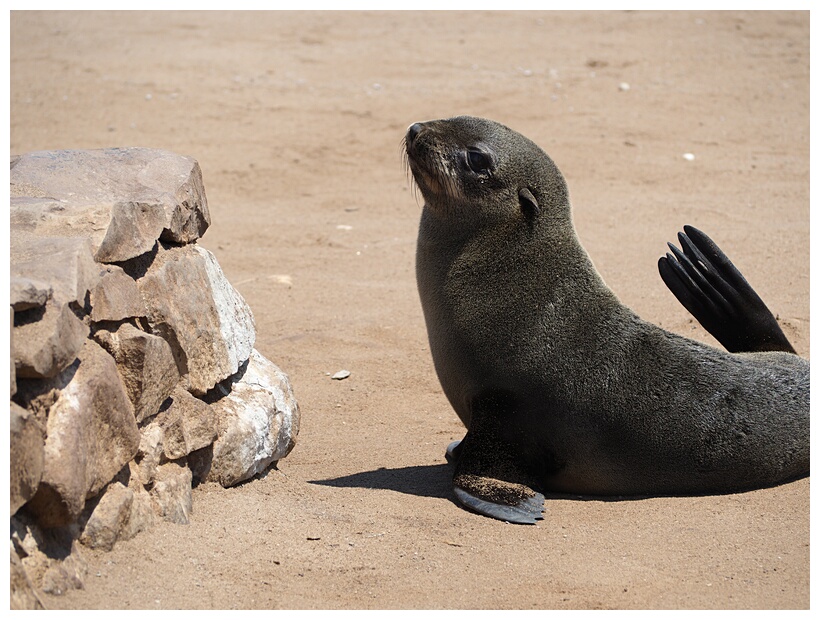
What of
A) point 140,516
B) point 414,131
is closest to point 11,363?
point 140,516

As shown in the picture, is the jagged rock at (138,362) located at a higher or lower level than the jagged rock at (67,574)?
higher

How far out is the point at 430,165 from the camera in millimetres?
5191

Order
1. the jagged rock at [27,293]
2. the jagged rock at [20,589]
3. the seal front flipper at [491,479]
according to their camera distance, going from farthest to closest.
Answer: the seal front flipper at [491,479] → the jagged rock at [27,293] → the jagged rock at [20,589]

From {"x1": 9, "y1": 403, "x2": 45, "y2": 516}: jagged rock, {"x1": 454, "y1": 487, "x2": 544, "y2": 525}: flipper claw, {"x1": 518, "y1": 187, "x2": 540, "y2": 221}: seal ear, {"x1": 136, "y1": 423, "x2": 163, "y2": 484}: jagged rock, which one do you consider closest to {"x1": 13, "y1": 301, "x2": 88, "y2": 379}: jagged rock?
{"x1": 9, "y1": 403, "x2": 45, "y2": 516}: jagged rock

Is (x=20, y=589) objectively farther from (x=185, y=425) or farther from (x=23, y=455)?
(x=185, y=425)

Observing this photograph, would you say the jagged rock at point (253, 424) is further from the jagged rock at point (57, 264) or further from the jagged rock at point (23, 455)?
the jagged rock at point (23, 455)

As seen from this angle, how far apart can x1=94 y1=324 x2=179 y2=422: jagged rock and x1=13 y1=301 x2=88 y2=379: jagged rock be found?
44cm

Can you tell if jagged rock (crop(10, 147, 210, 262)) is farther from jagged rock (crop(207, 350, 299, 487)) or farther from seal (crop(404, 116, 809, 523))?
seal (crop(404, 116, 809, 523))

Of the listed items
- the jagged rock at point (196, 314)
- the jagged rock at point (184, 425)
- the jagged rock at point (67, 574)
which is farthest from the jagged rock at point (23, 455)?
the jagged rock at point (196, 314)

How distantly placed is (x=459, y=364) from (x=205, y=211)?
143cm

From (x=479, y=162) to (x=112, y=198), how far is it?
190 cm

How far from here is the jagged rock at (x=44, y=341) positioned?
10.3ft

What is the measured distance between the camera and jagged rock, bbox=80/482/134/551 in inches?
139

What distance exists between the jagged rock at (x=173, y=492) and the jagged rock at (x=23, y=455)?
82cm
